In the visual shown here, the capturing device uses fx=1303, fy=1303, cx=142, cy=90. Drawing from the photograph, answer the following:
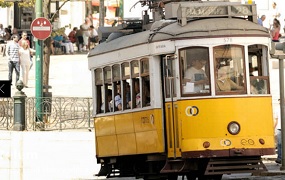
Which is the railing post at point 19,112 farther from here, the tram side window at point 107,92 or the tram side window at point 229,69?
the tram side window at point 229,69

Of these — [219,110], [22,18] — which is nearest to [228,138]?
[219,110]

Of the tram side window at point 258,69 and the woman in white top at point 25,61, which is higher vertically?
the woman in white top at point 25,61

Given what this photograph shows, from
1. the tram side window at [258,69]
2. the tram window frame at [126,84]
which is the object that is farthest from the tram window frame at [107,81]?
the tram side window at [258,69]

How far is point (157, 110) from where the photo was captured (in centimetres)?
2098

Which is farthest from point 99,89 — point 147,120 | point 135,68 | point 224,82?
point 224,82

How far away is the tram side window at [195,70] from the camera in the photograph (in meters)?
20.6

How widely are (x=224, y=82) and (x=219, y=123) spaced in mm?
670

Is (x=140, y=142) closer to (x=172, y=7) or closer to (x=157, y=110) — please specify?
(x=157, y=110)

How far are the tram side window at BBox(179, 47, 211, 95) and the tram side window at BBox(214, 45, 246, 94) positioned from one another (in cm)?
17

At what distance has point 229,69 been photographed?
20703mm

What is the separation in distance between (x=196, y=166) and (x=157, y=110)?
1.10 meters

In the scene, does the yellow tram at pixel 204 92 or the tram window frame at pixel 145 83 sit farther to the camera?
the tram window frame at pixel 145 83

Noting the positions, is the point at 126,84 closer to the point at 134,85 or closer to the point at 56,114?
the point at 134,85

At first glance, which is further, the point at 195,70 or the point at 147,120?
the point at 147,120
